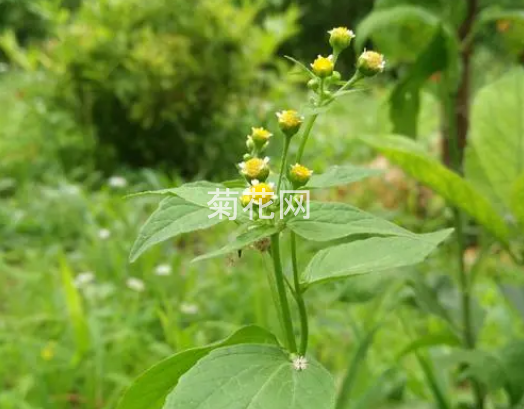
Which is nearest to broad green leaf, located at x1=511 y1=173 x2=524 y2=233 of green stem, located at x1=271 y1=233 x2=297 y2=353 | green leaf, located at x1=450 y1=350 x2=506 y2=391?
green leaf, located at x1=450 y1=350 x2=506 y2=391

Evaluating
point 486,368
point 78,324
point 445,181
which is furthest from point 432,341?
point 78,324

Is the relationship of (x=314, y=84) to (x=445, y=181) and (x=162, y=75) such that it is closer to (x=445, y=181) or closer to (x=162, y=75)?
(x=445, y=181)

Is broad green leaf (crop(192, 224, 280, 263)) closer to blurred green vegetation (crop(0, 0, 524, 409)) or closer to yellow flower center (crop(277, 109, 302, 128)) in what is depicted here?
yellow flower center (crop(277, 109, 302, 128))

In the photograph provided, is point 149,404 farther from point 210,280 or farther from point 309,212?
point 210,280

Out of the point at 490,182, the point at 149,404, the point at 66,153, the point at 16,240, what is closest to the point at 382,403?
the point at 490,182

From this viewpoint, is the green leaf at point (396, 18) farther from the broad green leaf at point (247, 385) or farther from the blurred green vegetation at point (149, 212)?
the broad green leaf at point (247, 385)
